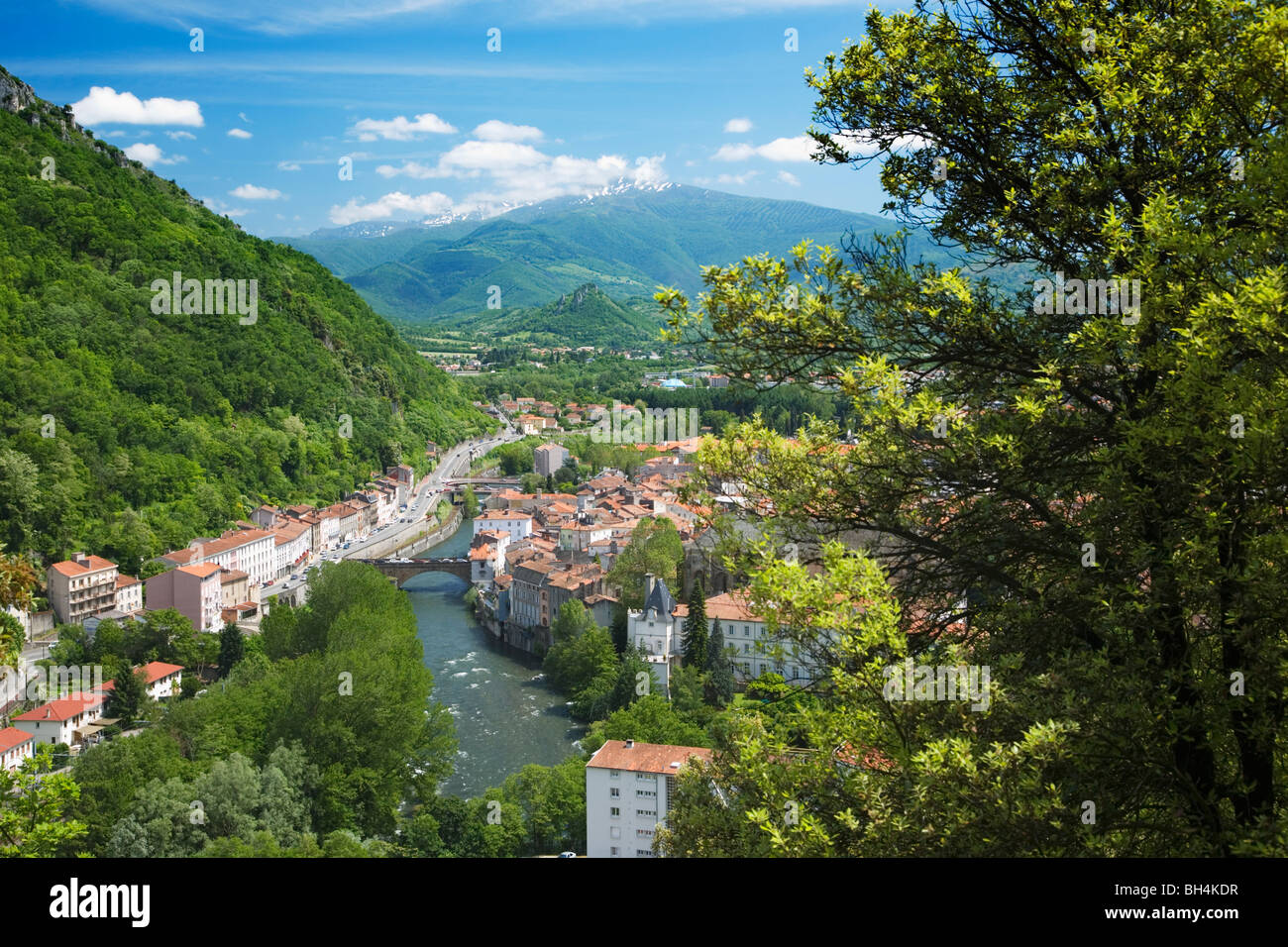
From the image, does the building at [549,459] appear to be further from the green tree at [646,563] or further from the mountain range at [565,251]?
the mountain range at [565,251]

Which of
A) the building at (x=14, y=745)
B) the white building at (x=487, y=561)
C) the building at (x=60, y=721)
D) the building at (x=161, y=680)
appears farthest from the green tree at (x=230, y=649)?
the white building at (x=487, y=561)

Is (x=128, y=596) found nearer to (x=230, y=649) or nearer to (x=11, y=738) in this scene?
(x=230, y=649)

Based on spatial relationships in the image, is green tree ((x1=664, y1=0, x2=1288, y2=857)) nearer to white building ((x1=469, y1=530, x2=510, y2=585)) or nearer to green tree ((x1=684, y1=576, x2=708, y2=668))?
green tree ((x1=684, y1=576, x2=708, y2=668))

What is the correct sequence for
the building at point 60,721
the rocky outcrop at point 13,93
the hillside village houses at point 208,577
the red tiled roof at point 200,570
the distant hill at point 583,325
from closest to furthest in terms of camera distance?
1. the building at point 60,721
2. the hillside village houses at point 208,577
3. the red tiled roof at point 200,570
4. the rocky outcrop at point 13,93
5. the distant hill at point 583,325

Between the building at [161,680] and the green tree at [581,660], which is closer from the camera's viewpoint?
the building at [161,680]

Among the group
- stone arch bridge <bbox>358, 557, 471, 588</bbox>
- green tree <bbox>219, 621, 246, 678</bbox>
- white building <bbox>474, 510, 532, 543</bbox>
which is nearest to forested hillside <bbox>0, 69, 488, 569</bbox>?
stone arch bridge <bbox>358, 557, 471, 588</bbox>

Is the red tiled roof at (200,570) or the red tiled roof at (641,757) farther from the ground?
the red tiled roof at (200,570)
